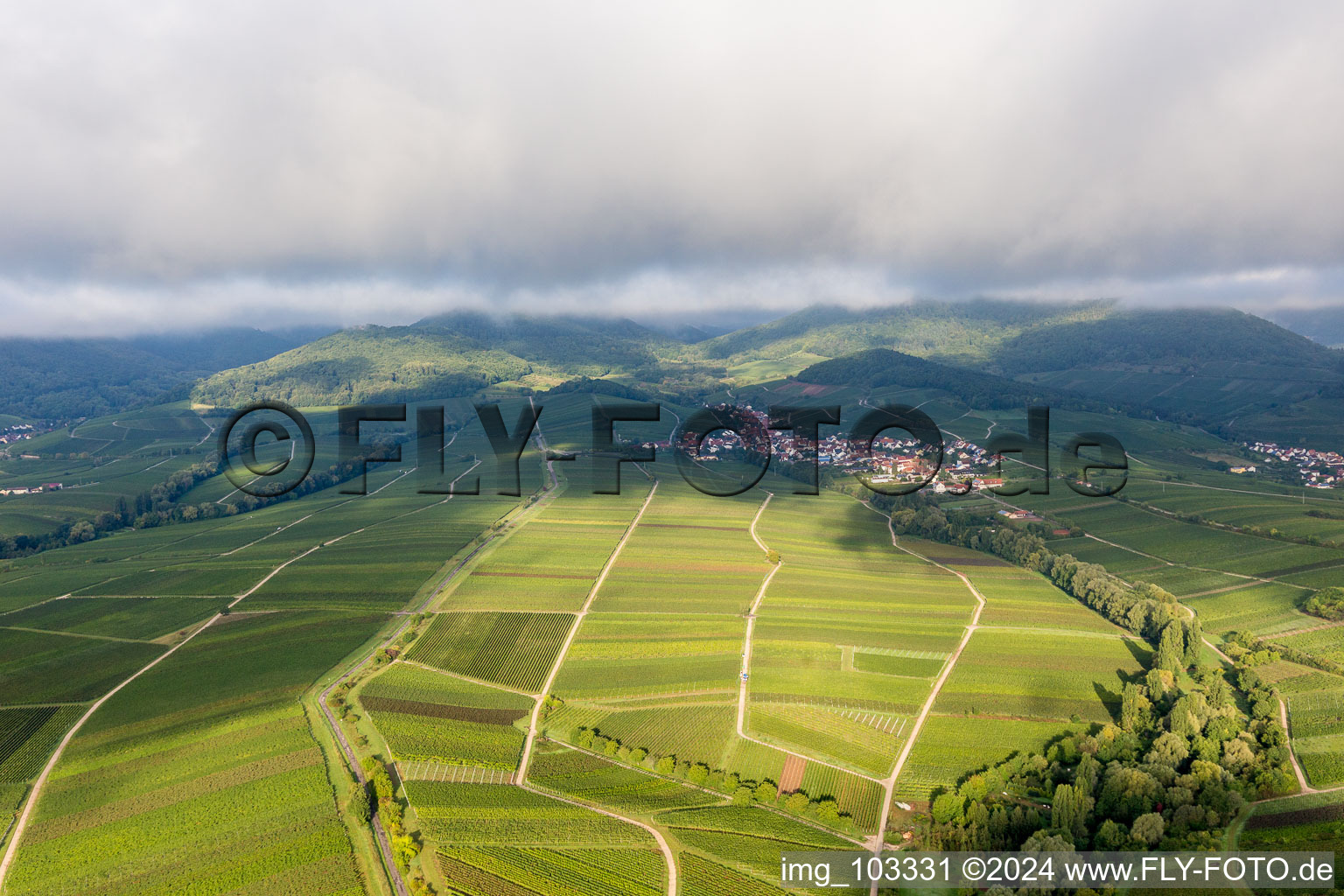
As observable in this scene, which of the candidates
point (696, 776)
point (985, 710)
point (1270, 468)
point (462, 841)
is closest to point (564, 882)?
point (462, 841)

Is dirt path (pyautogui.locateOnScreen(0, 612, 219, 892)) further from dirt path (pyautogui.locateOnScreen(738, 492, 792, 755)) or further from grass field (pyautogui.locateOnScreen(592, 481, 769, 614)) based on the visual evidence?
dirt path (pyautogui.locateOnScreen(738, 492, 792, 755))

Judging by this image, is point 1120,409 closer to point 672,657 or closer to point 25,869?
point 672,657

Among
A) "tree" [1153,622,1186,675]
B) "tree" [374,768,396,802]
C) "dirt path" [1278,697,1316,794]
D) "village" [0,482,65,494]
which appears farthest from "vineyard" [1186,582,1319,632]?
"village" [0,482,65,494]

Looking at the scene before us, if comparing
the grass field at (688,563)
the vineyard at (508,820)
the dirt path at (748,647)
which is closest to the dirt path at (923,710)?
the dirt path at (748,647)

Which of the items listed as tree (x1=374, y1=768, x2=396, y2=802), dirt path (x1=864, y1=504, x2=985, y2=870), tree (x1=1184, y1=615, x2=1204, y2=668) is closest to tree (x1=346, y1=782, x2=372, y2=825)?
tree (x1=374, y1=768, x2=396, y2=802)

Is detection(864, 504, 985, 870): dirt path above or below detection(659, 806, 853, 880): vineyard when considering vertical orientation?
above

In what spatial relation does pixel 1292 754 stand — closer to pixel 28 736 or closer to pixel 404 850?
pixel 404 850

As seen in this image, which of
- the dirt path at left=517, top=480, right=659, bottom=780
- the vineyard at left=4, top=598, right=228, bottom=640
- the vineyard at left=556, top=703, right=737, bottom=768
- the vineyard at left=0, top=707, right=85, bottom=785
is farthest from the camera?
the vineyard at left=4, top=598, right=228, bottom=640

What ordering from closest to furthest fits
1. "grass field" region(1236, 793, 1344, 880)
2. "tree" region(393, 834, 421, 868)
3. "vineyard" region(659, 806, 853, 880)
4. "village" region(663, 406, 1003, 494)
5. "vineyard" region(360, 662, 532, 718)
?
"tree" region(393, 834, 421, 868) → "grass field" region(1236, 793, 1344, 880) → "vineyard" region(659, 806, 853, 880) → "vineyard" region(360, 662, 532, 718) → "village" region(663, 406, 1003, 494)

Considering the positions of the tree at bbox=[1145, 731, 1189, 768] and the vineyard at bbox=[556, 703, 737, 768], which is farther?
the vineyard at bbox=[556, 703, 737, 768]

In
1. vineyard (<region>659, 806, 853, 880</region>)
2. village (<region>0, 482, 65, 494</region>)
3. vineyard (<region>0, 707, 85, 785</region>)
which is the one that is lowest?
vineyard (<region>659, 806, 853, 880</region>)
